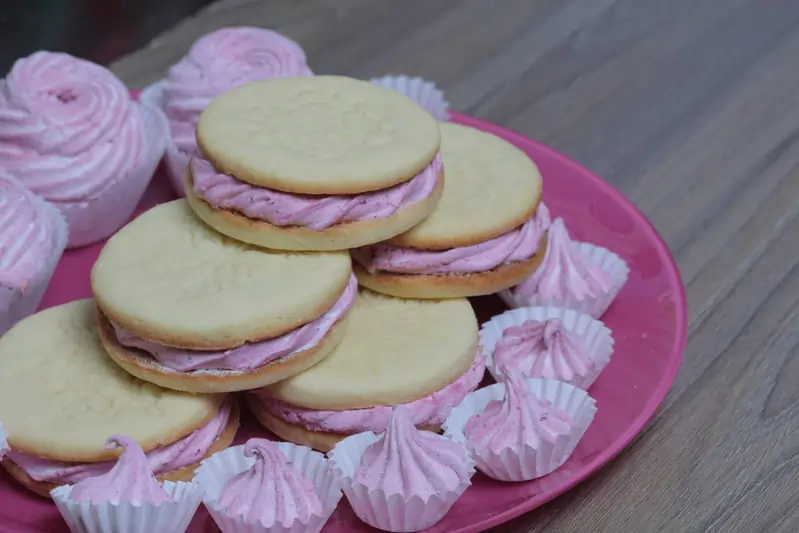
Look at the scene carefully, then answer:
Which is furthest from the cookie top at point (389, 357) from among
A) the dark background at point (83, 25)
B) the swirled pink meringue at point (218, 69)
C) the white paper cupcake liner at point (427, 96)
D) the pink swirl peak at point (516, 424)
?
the dark background at point (83, 25)

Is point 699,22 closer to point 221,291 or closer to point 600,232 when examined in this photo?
point 600,232

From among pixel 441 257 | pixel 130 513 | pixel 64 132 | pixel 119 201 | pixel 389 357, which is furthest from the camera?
pixel 119 201

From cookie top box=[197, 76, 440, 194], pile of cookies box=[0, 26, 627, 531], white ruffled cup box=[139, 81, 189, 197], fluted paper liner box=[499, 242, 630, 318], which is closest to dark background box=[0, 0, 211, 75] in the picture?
white ruffled cup box=[139, 81, 189, 197]

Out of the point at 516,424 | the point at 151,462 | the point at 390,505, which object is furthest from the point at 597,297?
the point at 151,462

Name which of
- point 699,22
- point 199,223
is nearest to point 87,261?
point 199,223

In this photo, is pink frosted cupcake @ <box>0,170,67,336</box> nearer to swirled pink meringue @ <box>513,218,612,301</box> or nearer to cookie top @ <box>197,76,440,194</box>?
cookie top @ <box>197,76,440,194</box>

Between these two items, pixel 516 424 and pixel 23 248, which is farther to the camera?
pixel 23 248

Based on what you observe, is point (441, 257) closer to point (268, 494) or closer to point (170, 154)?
point (268, 494)
